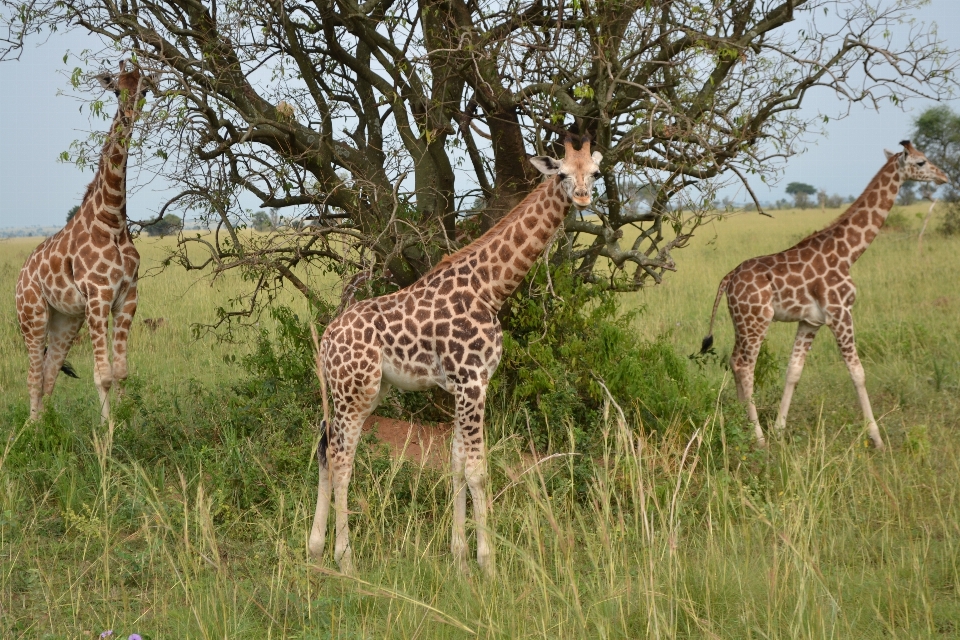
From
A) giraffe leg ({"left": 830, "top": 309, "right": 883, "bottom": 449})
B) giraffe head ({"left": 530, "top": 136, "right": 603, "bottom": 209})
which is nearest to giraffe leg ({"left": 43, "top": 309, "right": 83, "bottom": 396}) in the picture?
giraffe head ({"left": 530, "top": 136, "right": 603, "bottom": 209})

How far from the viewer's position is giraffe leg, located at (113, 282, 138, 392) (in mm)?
7703

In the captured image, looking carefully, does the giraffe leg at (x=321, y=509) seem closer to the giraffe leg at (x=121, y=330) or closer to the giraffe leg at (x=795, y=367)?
the giraffe leg at (x=121, y=330)

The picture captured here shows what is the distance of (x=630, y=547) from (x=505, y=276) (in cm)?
187

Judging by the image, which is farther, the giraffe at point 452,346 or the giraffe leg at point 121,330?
the giraffe leg at point 121,330

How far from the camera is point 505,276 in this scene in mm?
5648

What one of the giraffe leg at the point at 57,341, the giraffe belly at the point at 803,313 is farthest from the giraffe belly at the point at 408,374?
the giraffe leg at the point at 57,341

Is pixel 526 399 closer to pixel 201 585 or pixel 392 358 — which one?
pixel 392 358

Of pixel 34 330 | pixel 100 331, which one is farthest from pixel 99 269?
pixel 34 330

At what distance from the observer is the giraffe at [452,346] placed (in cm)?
538

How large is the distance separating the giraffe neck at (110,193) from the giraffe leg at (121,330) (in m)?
0.60

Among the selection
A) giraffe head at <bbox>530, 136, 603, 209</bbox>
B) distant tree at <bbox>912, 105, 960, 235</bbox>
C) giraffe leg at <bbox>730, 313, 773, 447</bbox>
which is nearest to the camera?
giraffe head at <bbox>530, 136, 603, 209</bbox>

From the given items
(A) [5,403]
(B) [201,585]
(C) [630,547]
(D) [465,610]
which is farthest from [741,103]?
(A) [5,403]

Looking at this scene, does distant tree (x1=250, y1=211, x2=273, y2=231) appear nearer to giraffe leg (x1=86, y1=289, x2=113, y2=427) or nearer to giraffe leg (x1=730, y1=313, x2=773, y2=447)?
giraffe leg (x1=86, y1=289, x2=113, y2=427)

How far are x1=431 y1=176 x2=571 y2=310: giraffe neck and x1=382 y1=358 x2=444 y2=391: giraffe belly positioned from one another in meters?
0.59
